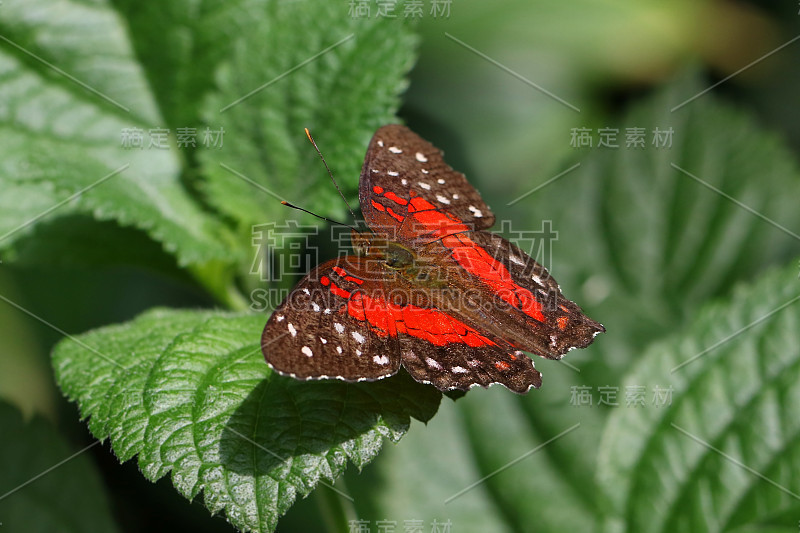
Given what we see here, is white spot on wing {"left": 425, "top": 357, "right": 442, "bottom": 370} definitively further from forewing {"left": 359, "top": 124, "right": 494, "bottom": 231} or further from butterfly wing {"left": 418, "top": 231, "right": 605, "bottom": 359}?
forewing {"left": 359, "top": 124, "right": 494, "bottom": 231}

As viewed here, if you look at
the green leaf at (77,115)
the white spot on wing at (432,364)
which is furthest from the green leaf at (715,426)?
the green leaf at (77,115)

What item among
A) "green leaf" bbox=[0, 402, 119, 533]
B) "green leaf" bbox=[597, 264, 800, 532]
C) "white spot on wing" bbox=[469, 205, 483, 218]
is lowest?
"green leaf" bbox=[0, 402, 119, 533]

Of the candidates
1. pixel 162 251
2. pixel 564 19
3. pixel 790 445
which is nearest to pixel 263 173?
pixel 162 251

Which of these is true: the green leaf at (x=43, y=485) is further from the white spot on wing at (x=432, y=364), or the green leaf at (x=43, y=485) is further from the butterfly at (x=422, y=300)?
the white spot on wing at (x=432, y=364)

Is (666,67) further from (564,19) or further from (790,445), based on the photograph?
(790,445)

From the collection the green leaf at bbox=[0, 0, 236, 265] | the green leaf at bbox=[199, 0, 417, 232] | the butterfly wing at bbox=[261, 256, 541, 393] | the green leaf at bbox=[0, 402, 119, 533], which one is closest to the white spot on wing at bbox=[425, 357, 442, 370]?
the butterfly wing at bbox=[261, 256, 541, 393]

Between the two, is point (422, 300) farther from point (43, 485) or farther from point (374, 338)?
point (43, 485)
